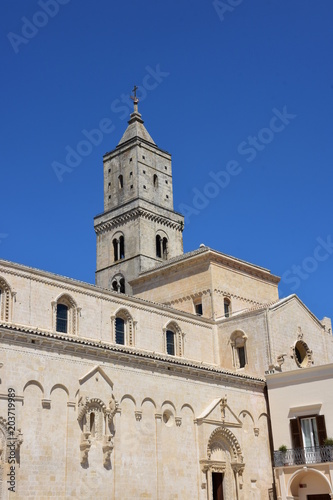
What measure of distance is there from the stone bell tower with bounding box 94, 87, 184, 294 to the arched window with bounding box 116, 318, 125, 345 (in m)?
17.0

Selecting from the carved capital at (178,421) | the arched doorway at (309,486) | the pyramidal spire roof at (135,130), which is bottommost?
the arched doorway at (309,486)

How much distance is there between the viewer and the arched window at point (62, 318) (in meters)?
32.4

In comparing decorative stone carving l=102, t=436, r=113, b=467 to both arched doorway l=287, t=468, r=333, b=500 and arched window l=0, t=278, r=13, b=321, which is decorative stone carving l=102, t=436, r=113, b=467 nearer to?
arched window l=0, t=278, r=13, b=321

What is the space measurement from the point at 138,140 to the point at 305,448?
32.5m

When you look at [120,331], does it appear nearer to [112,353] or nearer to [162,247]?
[112,353]

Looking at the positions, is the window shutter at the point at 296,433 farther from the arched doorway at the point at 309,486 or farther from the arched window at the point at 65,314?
the arched window at the point at 65,314

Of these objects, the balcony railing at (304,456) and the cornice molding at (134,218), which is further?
the cornice molding at (134,218)

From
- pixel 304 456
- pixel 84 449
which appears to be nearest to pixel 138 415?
pixel 84 449

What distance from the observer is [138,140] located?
58250mm

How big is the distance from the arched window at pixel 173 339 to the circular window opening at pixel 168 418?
6.01 metres

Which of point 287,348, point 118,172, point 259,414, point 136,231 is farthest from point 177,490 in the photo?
point 118,172

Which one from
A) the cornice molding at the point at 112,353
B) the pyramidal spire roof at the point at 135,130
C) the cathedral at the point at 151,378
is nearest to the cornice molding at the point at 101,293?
the cathedral at the point at 151,378

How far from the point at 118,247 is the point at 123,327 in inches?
812

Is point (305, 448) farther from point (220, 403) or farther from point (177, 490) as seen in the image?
point (177, 490)
